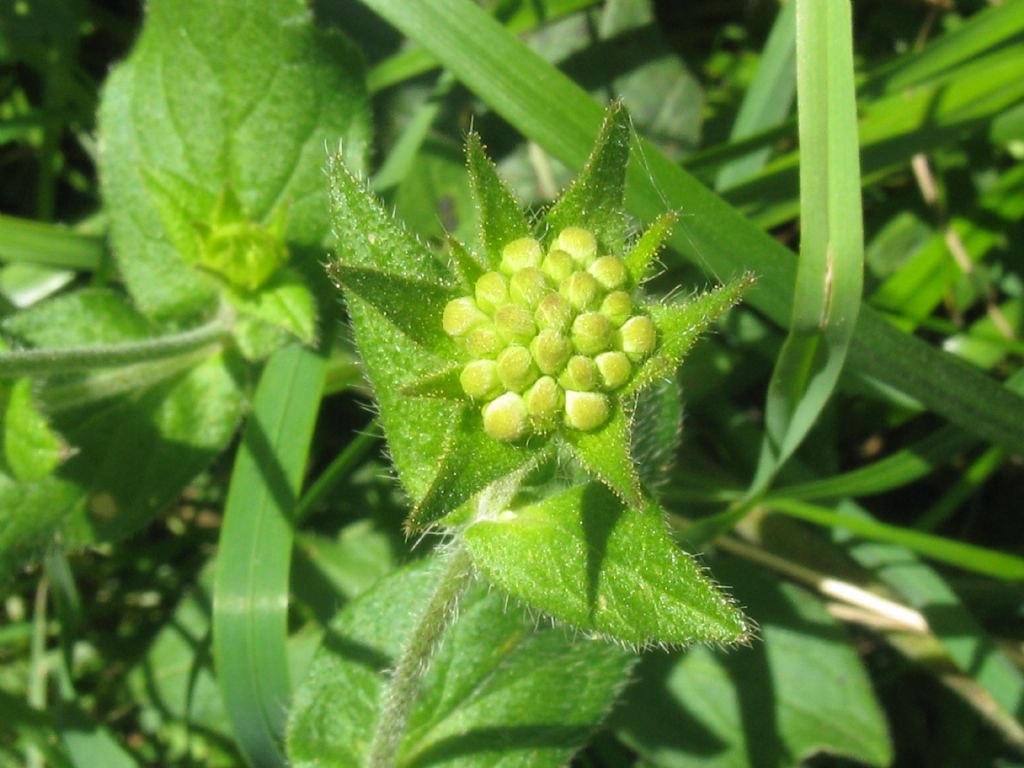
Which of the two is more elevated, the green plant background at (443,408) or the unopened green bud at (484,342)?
the unopened green bud at (484,342)

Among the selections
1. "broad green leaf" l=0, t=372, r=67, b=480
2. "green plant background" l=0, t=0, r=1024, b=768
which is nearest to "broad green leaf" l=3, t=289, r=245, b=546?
"green plant background" l=0, t=0, r=1024, b=768

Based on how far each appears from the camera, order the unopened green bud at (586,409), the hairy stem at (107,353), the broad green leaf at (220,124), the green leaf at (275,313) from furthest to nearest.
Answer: the broad green leaf at (220,124)
the green leaf at (275,313)
the hairy stem at (107,353)
the unopened green bud at (586,409)

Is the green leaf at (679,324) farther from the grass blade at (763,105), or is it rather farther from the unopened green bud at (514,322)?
the grass blade at (763,105)

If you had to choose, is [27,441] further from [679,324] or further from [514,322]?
[679,324]

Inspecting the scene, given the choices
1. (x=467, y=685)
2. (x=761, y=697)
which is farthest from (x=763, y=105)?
(x=467, y=685)

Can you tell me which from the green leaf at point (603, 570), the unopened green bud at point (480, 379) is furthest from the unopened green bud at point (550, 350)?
the green leaf at point (603, 570)

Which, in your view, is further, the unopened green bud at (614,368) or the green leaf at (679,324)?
the unopened green bud at (614,368)

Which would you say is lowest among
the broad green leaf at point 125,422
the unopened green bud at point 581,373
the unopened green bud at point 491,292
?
the broad green leaf at point 125,422
